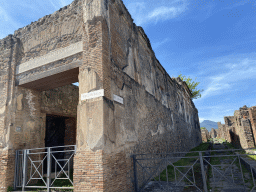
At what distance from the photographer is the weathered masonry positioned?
13.9ft

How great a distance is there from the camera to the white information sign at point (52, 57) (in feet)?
17.0

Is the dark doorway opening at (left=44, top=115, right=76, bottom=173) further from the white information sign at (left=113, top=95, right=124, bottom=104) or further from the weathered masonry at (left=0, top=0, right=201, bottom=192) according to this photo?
the white information sign at (left=113, top=95, right=124, bottom=104)

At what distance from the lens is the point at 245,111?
11055mm

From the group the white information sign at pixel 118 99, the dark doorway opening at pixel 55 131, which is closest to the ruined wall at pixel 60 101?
the dark doorway opening at pixel 55 131

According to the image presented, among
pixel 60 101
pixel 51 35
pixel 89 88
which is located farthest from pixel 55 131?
pixel 89 88

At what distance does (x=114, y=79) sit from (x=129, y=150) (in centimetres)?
196

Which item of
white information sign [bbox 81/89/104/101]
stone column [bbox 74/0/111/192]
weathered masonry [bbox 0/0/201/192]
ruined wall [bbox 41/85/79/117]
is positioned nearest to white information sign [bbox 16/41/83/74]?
weathered masonry [bbox 0/0/201/192]

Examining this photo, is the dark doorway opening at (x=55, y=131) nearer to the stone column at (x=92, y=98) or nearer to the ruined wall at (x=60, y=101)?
the ruined wall at (x=60, y=101)

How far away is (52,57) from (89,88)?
193cm

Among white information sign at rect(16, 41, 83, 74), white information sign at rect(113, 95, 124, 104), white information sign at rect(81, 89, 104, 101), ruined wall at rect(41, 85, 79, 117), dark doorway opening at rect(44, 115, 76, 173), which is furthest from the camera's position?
dark doorway opening at rect(44, 115, 76, 173)

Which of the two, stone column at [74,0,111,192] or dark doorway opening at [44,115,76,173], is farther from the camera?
dark doorway opening at [44,115,76,173]

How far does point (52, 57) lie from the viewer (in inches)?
221

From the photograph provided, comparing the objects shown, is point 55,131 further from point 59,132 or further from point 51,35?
point 51,35

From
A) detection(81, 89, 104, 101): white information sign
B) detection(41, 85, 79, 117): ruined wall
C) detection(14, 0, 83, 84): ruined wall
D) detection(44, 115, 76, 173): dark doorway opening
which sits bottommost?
detection(44, 115, 76, 173): dark doorway opening
